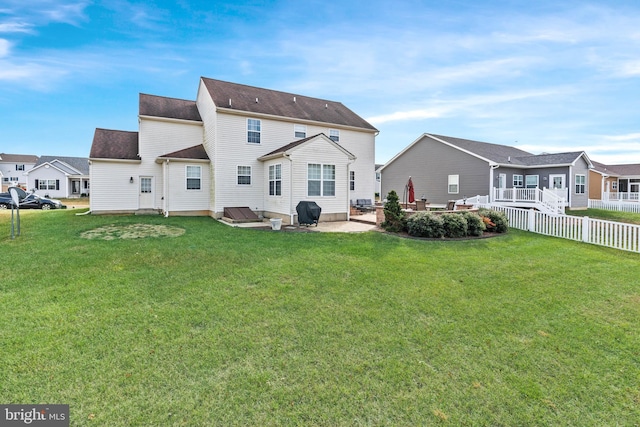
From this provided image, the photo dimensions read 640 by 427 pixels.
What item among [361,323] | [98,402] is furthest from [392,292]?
[98,402]

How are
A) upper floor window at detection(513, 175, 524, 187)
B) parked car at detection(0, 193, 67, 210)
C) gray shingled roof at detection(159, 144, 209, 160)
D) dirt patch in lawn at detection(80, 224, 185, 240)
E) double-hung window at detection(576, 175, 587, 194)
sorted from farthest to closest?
double-hung window at detection(576, 175, 587, 194) < upper floor window at detection(513, 175, 524, 187) < parked car at detection(0, 193, 67, 210) < gray shingled roof at detection(159, 144, 209, 160) < dirt patch in lawn at detection(80, 224, 185, 240)

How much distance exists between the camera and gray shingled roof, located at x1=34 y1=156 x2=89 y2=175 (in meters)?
41.6

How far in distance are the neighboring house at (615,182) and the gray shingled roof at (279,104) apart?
2175 centimetres

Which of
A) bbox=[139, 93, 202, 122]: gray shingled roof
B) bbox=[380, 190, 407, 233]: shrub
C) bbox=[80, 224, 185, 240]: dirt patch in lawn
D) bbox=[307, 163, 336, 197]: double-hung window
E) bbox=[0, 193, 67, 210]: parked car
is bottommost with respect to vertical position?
bbox=[80, 224, 185, 240]: dirt patch in lawn

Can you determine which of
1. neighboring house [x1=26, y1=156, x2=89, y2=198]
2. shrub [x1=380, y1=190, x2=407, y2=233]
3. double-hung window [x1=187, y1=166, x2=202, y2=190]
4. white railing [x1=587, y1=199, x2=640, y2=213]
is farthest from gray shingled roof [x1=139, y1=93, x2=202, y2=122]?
white railing [x1=587, y1=199, x2=640, y2=213]

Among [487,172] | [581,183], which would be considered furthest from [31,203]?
[581,183]

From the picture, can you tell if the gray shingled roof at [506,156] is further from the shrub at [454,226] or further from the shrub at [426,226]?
the shrub at [426,226]

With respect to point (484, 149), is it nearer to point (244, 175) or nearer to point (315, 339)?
point (244, 175)

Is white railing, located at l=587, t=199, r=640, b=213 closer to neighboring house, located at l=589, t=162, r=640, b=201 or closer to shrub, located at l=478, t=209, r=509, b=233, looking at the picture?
neighboring house, located at l=589, t=162, r=640, b=201

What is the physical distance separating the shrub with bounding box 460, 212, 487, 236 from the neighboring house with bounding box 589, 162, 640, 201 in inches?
894

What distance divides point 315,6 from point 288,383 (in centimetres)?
1267

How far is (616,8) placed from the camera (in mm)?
9586

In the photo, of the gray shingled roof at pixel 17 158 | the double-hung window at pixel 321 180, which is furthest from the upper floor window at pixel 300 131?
the gray shingled roof at pixel 17 158

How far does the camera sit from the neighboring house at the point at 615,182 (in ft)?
91.2
